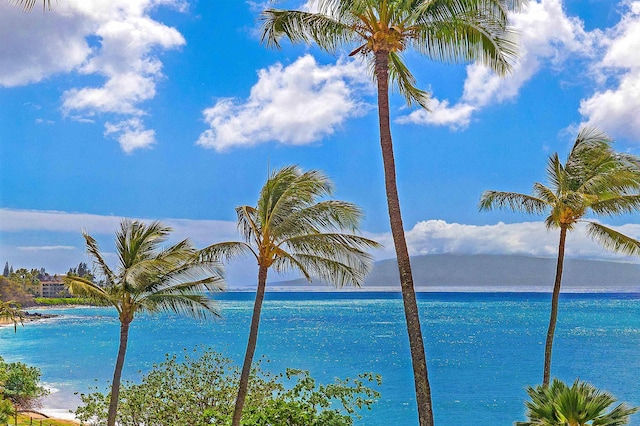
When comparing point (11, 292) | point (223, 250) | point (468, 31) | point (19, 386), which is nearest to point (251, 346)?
point (223, 250)

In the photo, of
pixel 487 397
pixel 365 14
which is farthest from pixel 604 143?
pixel 487 397

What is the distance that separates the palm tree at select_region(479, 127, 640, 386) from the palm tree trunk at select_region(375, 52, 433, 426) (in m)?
4.95

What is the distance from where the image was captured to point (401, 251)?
32.7 ft

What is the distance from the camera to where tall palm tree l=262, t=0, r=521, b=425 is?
31.7 ft

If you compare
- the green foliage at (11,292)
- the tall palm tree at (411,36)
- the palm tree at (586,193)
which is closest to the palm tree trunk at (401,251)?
the tall palm tree at (411,36)

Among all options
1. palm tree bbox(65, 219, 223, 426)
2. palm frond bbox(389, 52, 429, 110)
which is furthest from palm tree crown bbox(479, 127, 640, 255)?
palm tree bbox(65, 219, 223, 426)

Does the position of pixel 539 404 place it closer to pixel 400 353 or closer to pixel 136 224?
pixel 136 224

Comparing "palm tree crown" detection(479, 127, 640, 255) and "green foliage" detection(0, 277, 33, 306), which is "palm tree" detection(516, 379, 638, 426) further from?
"green foliage" detection(0, 277, 33, 306)

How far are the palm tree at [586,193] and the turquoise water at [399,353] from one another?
48.1 ft

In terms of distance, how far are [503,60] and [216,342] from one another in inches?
2678

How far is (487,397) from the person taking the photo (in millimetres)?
38344

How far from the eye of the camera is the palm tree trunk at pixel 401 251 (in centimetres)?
961

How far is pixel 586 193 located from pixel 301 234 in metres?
6.75

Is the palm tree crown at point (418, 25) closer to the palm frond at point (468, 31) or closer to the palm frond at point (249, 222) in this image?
the palm frond at point (468, 31)
